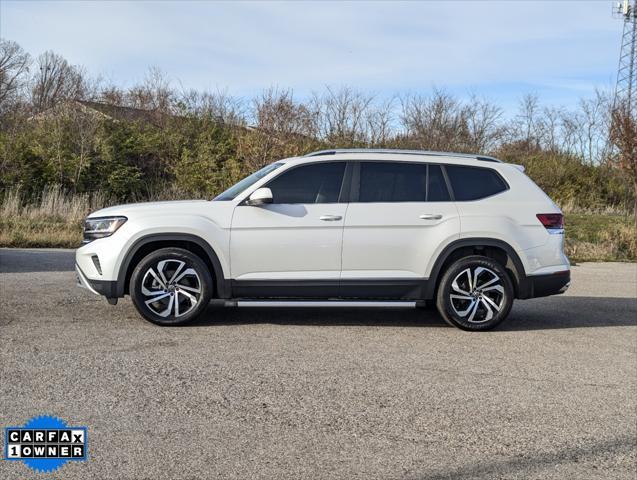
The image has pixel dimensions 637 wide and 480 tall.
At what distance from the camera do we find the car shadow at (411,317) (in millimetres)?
7770

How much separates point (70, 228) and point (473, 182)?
1158 centimetres

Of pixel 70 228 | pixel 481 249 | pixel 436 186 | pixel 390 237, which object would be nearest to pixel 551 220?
pixel 481 249

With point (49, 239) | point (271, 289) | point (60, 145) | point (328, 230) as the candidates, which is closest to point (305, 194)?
point (328, 230)

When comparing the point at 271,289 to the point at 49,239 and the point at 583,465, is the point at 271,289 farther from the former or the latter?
the point at 49,239

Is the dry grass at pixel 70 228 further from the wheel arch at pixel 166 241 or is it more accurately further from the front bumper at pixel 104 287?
the wheel arch at pixel 166 241

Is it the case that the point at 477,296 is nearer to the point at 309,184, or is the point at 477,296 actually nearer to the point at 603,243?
the point at 309,184

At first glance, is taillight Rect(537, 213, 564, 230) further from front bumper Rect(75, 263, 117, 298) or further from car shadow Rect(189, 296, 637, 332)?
front bumper Rect(75, 263, 117, 298)

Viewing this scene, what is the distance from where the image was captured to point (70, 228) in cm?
1670

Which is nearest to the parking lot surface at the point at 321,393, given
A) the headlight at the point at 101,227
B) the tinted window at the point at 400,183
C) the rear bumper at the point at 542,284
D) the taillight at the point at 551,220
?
the rear bumper at the point at 542,284

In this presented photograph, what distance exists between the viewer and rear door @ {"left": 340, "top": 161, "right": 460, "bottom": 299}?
24.1ft

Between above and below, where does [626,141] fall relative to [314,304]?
above

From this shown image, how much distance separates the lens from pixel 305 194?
296 inches

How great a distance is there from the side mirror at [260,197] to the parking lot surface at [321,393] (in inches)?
49.2

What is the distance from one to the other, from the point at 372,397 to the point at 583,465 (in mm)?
1504
